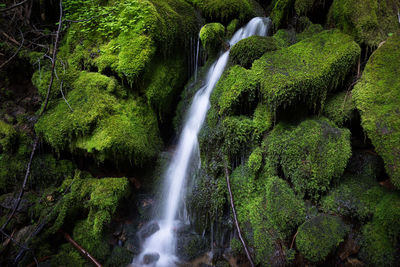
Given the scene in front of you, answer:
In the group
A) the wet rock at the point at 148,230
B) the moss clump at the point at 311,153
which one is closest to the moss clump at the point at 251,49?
the moss clump at the point at 311,153

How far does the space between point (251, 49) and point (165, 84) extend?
2.31 metres

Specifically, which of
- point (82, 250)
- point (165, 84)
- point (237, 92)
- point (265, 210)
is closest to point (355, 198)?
point (265, 210)

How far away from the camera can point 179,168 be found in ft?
15.9

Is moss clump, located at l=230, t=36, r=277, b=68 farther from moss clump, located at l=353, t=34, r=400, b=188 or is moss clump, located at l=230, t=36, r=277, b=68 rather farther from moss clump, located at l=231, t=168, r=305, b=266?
moss clump, located at l=231, t=168, r=305, b=266

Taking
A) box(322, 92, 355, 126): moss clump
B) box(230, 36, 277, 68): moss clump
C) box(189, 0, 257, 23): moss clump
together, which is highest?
box(189, 0, 257, 23): moss clump

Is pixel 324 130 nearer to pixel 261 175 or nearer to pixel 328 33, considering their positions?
pixel 261 175

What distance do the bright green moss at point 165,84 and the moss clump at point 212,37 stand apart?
33.2 inches

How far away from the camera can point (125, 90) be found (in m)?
4.82

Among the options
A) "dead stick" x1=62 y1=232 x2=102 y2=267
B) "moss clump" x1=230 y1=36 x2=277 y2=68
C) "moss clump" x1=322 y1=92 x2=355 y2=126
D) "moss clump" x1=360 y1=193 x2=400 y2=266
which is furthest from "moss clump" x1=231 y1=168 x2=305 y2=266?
"dead stick" x1=62 y1=232 x2=102 y2=267

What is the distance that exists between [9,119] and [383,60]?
23.4 feet

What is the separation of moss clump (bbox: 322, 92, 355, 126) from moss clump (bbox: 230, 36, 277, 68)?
1472 millimetres

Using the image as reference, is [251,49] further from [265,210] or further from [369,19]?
[265,210]

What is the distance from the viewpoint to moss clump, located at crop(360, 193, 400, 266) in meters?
2.50

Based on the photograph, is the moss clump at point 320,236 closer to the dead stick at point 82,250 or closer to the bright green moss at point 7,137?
the dead stick at point 82,250
